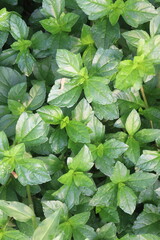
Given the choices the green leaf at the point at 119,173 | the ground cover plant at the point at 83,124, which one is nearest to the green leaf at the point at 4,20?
the ground cover plant at the point at 83,124

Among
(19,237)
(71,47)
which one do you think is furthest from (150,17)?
(19,237)

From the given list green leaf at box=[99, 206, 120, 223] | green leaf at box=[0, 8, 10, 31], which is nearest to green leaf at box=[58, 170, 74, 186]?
green leaf at box=[99, 206, 120, 223]

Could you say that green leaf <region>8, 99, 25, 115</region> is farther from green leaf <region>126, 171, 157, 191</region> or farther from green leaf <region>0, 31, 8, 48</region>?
green leaf <region>126, 171, 157, 191</region>

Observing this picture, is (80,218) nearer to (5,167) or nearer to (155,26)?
(5,167)

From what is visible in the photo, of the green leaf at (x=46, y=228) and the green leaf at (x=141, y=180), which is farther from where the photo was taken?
the green leaf at (x=141, y=180)

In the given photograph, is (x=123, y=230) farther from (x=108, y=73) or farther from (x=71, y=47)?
(x=71, y=47)

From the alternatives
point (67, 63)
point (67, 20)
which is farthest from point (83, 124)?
point (67, 20)

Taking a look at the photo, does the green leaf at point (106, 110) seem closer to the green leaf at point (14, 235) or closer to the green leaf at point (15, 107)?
the green leaf at point (15, 107)
